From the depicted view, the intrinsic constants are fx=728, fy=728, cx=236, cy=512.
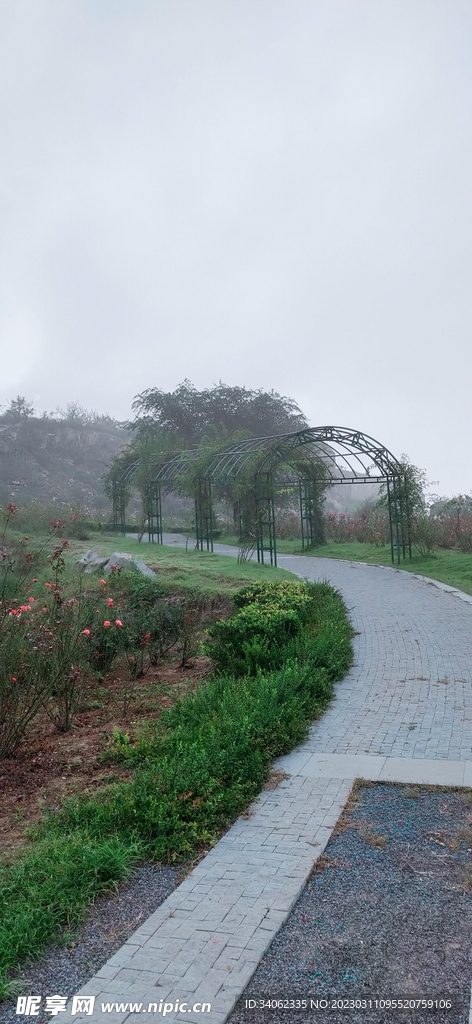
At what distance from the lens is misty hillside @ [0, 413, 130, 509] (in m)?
39.4

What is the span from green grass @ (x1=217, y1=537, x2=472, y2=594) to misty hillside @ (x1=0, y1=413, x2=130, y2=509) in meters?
19.0

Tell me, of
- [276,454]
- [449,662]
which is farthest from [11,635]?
[276,454]

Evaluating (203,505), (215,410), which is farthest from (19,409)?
(203,505)

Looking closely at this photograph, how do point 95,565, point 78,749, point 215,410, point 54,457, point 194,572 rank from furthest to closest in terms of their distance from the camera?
point 54,457 → point 215,410 → point 95,565 → point 194,572 → point 78,749

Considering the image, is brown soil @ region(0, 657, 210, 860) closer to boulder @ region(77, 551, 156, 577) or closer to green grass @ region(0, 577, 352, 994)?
green grass @ region(0, 577, 352, 994)

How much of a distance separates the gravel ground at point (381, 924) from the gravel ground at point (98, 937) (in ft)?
1.63

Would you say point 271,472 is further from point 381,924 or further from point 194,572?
point 381,924

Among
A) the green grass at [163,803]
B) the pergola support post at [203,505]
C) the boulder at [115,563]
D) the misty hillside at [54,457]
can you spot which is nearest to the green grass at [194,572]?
the boulder at [115,563]

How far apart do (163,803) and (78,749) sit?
161 centimetres

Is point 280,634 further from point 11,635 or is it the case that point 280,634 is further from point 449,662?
point 11,635

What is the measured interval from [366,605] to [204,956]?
25.8 feet

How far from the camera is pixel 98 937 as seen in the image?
243 centimetres

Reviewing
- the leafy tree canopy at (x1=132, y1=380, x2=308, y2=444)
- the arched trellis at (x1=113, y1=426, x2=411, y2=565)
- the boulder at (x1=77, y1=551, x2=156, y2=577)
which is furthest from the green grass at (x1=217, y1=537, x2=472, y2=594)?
the leafy tree canopy at (x1=132, y1=380, x2=308, y2=444)

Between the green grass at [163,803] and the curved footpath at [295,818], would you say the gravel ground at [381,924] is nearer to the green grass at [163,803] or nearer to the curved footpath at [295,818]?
the curved footpath at [295,818]
